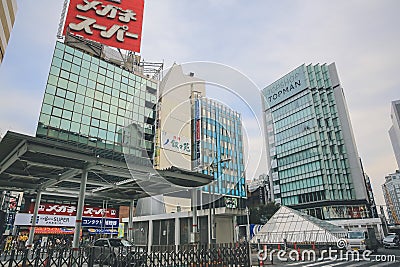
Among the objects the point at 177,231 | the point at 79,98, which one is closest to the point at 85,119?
the point at 79,98

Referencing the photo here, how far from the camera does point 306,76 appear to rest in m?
52.8

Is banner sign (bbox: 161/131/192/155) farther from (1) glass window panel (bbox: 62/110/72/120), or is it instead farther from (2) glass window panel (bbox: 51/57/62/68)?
(2) glass window panel (bbox: 51/57/62/68)

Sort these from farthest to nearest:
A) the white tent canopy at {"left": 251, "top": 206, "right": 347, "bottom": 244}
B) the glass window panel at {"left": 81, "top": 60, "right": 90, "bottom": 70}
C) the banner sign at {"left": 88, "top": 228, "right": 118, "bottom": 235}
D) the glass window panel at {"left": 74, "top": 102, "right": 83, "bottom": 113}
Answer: the glass window panel at {"left": 81, "top": 60, "right": 90, "bottom": 70}, the glass window panel at {"left": 74, "top": 102, "right": 83, "bottom": 113}, the banner sign at {"left": 88, "top": 228, "right": 118, "bottom": 235}, the white tent canopy at {"left": 251, "top": 206, "right": 347, "bottom": 244}

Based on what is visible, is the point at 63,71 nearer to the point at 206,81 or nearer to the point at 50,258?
the point at 50,258

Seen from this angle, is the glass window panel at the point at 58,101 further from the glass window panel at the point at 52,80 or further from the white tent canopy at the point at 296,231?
the white tent canopy at the point at 296,231

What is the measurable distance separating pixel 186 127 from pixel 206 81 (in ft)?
5.71

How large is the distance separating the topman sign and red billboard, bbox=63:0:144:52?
108 feet

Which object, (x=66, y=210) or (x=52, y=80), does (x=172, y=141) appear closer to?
(x=66, y=210)

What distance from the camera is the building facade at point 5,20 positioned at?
17.6 ft

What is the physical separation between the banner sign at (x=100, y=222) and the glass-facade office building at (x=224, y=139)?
23050 millimetres

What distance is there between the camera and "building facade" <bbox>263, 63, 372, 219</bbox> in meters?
44.3

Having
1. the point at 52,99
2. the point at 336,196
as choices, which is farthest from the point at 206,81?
the point at 336,196

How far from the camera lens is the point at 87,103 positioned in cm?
3080

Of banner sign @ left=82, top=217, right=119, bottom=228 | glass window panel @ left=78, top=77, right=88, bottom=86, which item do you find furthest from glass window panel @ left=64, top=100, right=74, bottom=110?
banner sign @ left=82, top=217, right=119, bottom=228
